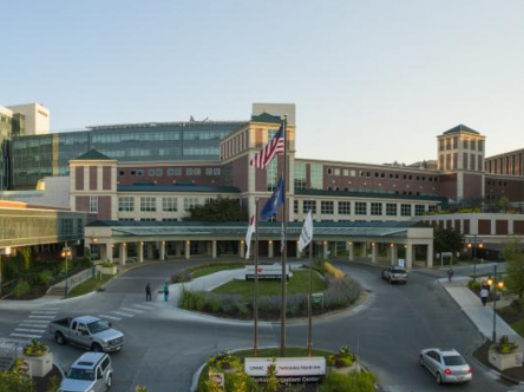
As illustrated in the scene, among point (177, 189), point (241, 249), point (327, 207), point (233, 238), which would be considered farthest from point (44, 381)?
point (327, 207)

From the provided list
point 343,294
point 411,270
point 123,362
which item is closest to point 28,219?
point 123,362

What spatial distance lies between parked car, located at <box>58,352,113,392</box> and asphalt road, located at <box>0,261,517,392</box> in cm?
102

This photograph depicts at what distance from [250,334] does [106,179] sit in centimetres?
5042

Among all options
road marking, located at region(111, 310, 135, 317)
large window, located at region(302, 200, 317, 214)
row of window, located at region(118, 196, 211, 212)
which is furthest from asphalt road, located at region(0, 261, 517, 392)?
large window, located at region(302, 200, 317, 214)

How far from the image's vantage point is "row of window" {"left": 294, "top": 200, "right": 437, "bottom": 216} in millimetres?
86062

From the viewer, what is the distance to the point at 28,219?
150 ft

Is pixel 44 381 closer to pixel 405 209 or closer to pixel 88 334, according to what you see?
pixel 88 334

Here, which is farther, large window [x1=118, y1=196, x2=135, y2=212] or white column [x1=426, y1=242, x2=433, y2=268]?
large window [x1=118, y1=196, x2=135, y2=212]

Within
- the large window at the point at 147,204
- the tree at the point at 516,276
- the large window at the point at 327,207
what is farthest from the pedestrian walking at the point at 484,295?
the large window at the point at 147,204

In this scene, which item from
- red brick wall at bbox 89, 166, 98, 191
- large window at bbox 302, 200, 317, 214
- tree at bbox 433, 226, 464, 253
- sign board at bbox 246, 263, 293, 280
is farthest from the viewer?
large window at bbox 302, 200, 317, 214

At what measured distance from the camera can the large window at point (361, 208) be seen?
293 feet

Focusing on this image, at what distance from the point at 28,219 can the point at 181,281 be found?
15.7m

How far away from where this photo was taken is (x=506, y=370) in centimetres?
2331

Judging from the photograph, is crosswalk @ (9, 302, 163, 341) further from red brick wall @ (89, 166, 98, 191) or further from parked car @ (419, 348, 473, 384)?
red brick wall @ (89, 166, 98, 191)
